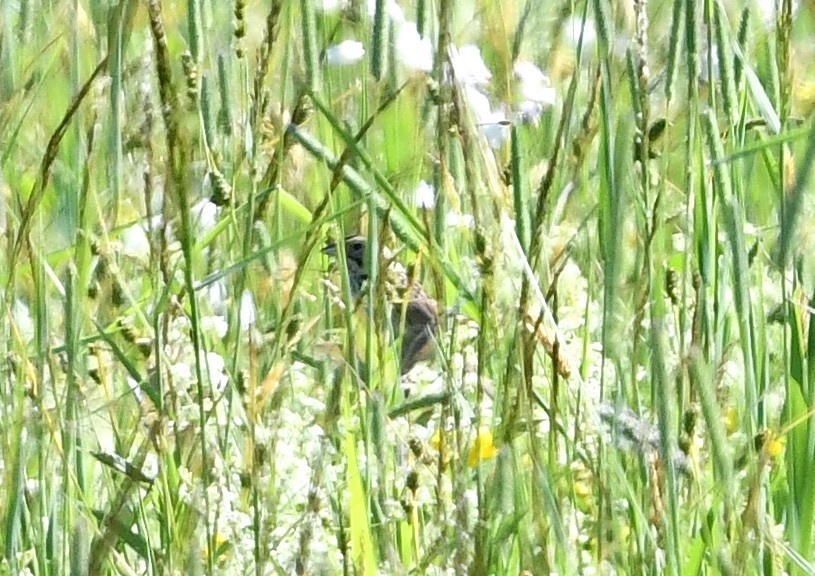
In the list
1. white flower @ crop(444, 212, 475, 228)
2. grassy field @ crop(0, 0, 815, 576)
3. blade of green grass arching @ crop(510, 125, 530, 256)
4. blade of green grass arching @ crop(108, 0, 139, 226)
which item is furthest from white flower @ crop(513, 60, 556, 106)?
blade of green grass arching @ crop(108, 0, 139, 226)

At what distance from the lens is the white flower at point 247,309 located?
44.5 inches

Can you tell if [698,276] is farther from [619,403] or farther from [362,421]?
[362,421]

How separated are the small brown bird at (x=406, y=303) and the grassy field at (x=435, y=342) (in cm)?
3

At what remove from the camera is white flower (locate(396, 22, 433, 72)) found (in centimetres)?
144

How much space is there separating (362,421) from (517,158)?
302 millimetres

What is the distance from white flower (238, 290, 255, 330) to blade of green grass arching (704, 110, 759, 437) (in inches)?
13.5

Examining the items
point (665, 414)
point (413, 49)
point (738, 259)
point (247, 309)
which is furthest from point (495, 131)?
point (665, 414)

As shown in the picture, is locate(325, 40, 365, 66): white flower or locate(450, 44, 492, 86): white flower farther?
locate(325, 40, 365, 66): white flower

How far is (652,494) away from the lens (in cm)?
111

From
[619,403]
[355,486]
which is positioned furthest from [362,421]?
[619,403]

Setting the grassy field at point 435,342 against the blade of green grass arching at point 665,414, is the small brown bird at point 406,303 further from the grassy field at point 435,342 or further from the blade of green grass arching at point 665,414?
the blade of green grass arching at point 665,414

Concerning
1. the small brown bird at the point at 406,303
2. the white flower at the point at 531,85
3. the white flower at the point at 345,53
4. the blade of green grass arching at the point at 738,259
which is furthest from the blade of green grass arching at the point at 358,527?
the white flower at the point at 345,53

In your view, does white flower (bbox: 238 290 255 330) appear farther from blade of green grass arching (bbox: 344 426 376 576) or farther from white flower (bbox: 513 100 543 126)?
white flower (bbox: 513 100 543 126)

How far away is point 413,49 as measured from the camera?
156cm
